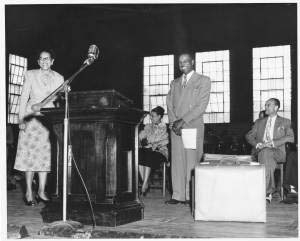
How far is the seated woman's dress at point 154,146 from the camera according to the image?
5.23 meters

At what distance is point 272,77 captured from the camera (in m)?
9.93

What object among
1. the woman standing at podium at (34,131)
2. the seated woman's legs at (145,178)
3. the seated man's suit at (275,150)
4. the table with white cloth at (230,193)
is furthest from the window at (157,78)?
the table with white cloth at (230,193)

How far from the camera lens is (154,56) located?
1105 centimetres

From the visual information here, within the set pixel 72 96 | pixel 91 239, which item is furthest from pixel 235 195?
pixel 72 96

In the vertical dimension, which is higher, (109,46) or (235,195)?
(109,46)

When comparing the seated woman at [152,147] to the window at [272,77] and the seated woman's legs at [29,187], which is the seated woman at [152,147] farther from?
the window at [272,77]

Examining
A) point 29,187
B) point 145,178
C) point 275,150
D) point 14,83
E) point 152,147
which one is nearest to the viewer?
point 29,187

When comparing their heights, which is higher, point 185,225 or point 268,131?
point 268,131

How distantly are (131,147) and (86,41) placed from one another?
8.23m

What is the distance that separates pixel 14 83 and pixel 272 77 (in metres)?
6.30

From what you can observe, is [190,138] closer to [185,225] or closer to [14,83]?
[185,225]

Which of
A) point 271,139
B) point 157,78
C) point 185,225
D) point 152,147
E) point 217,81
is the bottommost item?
point 185,225

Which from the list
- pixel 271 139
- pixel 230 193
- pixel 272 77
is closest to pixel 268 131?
pixel 271 139

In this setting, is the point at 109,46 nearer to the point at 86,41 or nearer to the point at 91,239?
the point at 86,41
